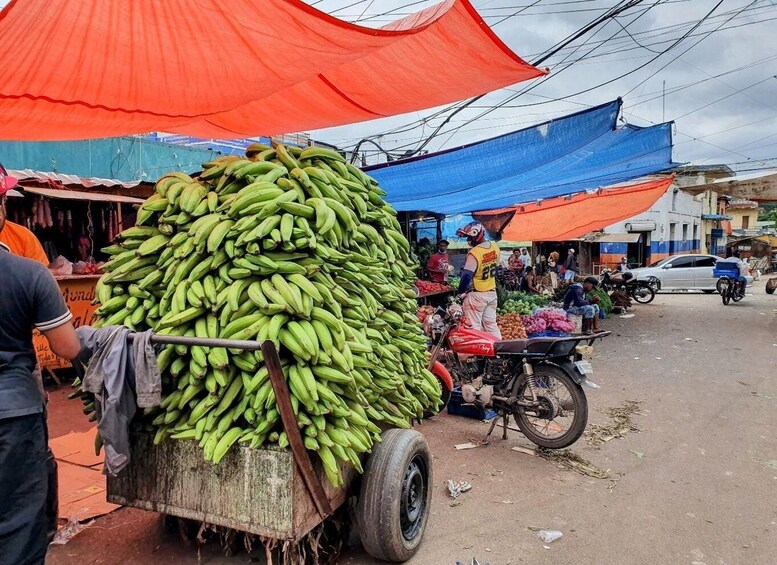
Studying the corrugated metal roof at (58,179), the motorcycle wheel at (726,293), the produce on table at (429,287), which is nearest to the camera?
the corrugated metal roof at (58,179)

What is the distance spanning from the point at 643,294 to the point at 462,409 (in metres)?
13.5

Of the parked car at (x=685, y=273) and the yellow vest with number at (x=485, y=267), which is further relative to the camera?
the parked car at (x=685, y=273)

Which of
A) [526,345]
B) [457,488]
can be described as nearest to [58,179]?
[526,345]

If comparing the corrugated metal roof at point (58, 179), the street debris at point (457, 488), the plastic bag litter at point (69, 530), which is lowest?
the street debris at point (457, 488)

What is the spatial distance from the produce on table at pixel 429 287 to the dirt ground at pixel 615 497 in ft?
15.6

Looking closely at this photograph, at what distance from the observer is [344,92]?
14.8 ft

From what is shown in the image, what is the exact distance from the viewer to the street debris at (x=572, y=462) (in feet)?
13.8

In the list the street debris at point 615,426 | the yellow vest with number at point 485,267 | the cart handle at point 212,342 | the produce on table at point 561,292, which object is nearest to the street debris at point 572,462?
Answer: the street debris at point 615,426

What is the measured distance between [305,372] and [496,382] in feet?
9.95

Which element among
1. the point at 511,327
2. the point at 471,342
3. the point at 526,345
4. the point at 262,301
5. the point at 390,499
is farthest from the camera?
the point at 511,327

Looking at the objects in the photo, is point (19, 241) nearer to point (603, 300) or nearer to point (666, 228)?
point (603, 300)

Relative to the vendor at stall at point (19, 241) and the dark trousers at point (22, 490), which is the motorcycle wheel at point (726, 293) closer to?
the vendor at stall at point (19, 241)

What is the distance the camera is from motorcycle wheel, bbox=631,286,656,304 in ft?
55.1

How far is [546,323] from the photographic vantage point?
9555 mm
